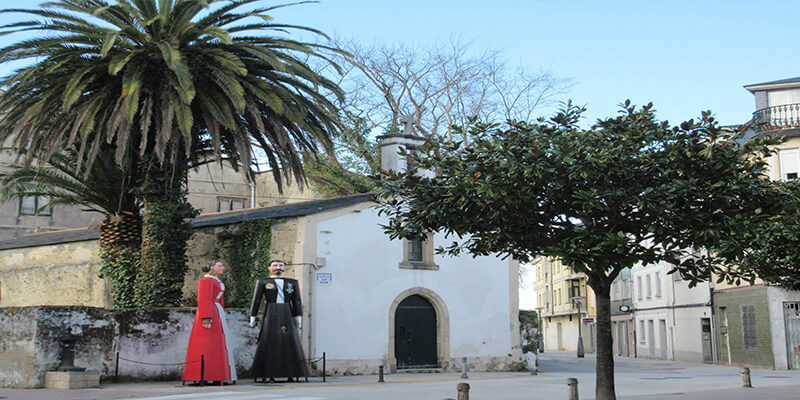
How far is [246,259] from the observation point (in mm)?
23047

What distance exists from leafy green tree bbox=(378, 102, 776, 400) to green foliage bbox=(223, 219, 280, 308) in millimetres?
10940

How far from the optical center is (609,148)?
1158 centimetres

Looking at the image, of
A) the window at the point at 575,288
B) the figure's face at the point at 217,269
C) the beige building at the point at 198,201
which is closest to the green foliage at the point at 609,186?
the figure's face at the point at 217,269

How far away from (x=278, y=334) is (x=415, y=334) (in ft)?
26.0

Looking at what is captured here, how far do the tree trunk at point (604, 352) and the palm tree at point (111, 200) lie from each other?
12.1 m

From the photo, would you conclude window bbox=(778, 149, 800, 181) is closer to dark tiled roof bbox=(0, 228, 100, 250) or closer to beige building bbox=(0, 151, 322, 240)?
beige building bbox=(0, 151, 322, 240)

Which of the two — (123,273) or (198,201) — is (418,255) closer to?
(123,273)

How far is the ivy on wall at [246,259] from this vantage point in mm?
22703

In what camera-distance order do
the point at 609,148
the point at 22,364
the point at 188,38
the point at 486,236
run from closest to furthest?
the point at 609,148 → the point at 486,236 → the point at 22,364 → the point at 188,38

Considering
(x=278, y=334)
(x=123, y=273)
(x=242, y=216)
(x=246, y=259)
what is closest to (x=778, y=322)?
(x=246, y=259)

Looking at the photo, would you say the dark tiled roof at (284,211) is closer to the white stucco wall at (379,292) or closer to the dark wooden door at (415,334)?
the white stucco wall at (379,292)

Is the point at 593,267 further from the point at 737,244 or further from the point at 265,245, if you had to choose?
the point at 265,245

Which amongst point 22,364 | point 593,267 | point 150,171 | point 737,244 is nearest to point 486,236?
point 593,267

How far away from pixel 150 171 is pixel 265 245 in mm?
4333
